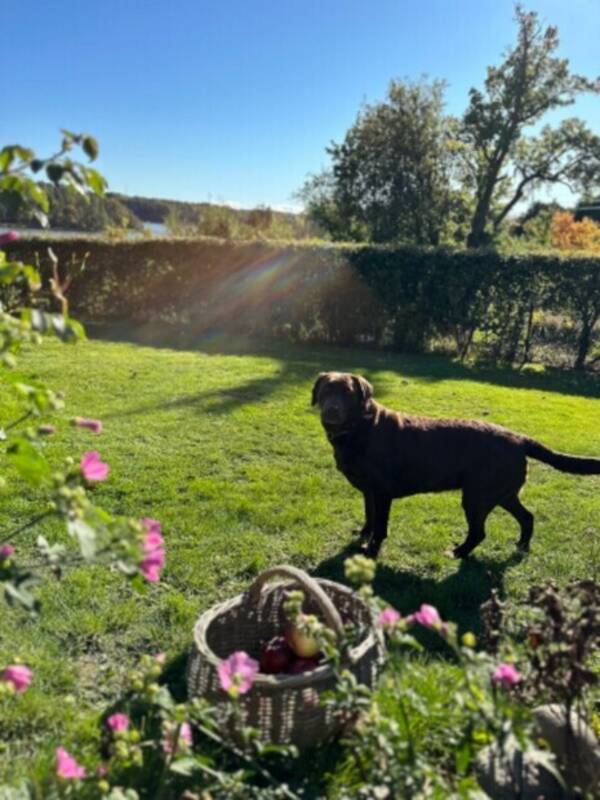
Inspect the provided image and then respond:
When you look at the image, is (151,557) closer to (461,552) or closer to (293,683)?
(293,683)

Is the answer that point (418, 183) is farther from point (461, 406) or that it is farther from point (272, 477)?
point (272, 477)

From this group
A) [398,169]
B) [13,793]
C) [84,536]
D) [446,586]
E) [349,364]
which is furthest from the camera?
[398,169]

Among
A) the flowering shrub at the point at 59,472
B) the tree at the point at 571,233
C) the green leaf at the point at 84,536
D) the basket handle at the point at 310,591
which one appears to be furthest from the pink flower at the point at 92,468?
the tree at the point at 571,233

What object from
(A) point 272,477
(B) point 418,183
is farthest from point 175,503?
(B) point 418,183

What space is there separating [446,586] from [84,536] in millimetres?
3048

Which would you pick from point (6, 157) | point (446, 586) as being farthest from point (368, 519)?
point (6, 157)

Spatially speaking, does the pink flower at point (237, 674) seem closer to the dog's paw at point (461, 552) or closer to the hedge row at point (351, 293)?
the dog's paw at point (461, 552)

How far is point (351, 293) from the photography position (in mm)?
13289

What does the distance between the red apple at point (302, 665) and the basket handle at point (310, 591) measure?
0.25 m

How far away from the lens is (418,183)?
2908 cm

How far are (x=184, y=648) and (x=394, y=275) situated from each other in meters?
10.4

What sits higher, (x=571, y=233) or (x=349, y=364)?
(x=571, y=233)

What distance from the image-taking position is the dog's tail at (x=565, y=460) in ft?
13.0

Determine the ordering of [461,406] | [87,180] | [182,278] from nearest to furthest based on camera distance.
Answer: [87,180] → [461,406] → [182,278]
